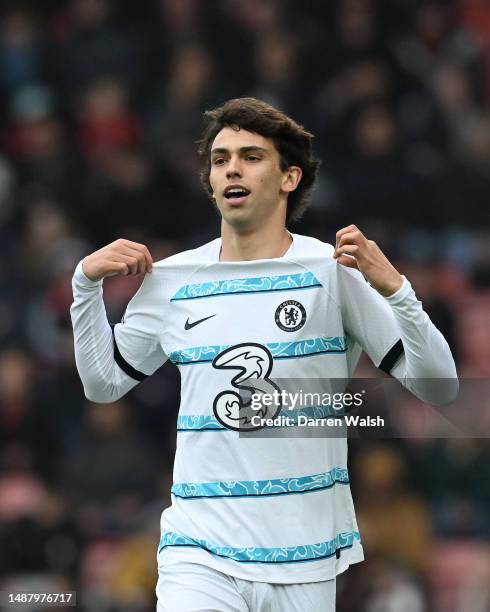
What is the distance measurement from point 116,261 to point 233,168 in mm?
512

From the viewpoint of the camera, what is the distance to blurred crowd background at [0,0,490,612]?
865 centimetres

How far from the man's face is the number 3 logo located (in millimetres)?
481

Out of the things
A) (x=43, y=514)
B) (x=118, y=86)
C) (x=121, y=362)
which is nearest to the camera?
(x=121, y=362)

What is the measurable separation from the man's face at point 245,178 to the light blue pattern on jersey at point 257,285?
0.68 feet

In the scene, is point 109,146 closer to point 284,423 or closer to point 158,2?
point 158,2

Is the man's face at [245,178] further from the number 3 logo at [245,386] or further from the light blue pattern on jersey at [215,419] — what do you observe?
the light blue pattern on jersey at [215,419]

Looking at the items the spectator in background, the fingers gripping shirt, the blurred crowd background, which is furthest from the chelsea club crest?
the spectator in background

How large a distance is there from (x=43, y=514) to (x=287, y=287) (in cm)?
408

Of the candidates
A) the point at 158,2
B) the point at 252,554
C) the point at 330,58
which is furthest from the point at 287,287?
the point at 158,2

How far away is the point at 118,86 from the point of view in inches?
462

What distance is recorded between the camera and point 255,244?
5.11 metres

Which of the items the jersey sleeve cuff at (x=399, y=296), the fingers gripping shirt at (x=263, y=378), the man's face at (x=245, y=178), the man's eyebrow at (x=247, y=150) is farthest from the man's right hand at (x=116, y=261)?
the jersey sleeve cuff at (x=399, y=296)

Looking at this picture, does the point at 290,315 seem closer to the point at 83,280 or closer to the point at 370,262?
the point at 370,262

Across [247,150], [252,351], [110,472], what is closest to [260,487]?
[252,351]
